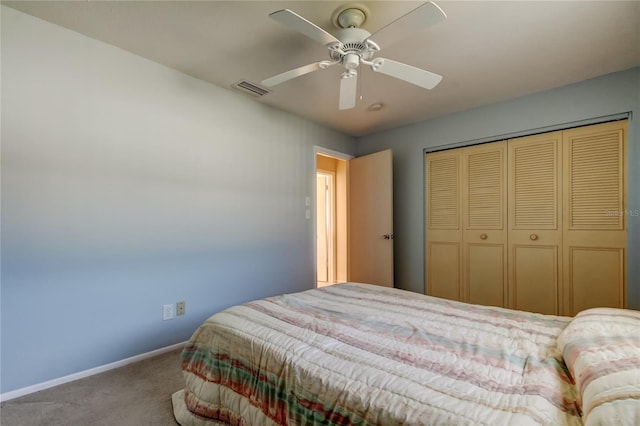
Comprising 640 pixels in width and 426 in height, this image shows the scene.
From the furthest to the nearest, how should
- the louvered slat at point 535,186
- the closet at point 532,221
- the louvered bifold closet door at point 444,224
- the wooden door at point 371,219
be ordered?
the wooden door at point 371,219 < the louvered bifold closet door at point 444,224 < the louvered slat at point 535,186 < the closet at point 532,221

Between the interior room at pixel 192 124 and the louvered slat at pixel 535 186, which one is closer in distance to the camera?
the interior room at pixel 192 124

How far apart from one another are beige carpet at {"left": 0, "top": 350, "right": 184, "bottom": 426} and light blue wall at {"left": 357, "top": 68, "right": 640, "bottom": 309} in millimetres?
2663

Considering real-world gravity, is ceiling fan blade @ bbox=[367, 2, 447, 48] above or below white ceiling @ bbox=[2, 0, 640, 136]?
below

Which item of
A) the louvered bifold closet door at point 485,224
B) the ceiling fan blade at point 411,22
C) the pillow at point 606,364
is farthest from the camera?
the louvered bifold closet door at point 485,224

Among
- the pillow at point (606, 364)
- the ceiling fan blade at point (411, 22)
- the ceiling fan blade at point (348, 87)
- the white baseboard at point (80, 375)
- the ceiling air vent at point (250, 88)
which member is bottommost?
the white baseboard at point (80, 375)

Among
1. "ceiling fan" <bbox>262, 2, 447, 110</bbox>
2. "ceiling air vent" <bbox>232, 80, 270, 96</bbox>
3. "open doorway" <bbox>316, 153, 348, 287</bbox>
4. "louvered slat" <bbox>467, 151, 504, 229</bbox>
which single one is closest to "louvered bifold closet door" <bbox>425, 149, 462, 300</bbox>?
"louvered slat" <bbox>467, 151, 504, 229</bbox>

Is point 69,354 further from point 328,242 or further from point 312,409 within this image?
point 328,242

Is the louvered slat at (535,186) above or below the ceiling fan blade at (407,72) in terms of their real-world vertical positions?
below

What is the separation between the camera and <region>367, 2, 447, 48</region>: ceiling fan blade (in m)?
1.22

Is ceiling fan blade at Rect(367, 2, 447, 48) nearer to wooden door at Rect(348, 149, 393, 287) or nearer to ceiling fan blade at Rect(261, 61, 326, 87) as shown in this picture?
ceiling fan blade at Rect(261, 61, 326, 87)

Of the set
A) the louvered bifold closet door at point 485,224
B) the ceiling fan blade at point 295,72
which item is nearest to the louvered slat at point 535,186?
the louvered bifold closet door at point 485,224

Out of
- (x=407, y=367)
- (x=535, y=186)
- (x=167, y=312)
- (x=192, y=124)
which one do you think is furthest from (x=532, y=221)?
(x=167, y=312)

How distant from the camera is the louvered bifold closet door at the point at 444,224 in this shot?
3.16m

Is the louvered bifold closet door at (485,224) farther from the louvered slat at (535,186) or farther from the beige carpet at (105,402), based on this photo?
the beige carpet at (105,402)
